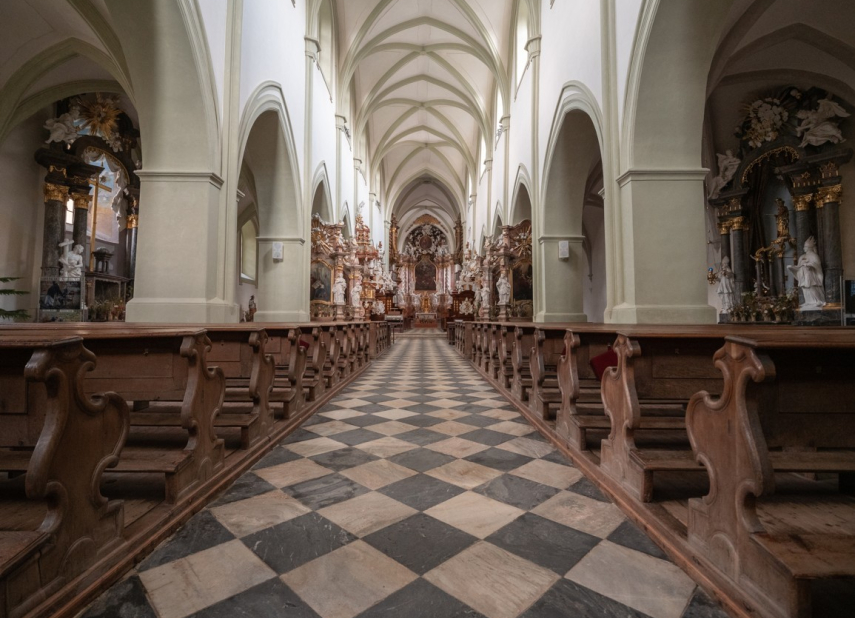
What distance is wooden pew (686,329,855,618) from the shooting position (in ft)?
3.79

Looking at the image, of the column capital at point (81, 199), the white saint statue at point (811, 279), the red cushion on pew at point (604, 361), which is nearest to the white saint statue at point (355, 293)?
the column capital at point (81, 199)

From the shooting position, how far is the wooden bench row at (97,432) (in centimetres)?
122

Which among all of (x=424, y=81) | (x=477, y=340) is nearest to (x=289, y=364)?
(x=477, y=340)

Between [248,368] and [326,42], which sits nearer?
[248,368]

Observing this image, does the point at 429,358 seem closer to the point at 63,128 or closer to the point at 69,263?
the point at 69,263

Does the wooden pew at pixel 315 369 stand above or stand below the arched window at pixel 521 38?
below

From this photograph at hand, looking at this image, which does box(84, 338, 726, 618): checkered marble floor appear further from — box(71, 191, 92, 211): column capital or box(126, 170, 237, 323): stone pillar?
box(71, 191, 92, 211): column capital

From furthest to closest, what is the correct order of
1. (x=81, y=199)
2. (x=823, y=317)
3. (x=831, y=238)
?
(x=81, y=199)
(x=831, y=238)
(x=823, y=317)

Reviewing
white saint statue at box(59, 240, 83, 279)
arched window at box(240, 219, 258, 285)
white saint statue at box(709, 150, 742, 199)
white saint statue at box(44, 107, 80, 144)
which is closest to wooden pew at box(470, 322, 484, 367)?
white saint statue at box(709, 150, 742, 199)

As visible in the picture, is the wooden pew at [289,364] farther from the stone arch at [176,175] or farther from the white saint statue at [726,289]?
the white saint statue at [726,289]

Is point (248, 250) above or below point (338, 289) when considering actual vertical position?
above

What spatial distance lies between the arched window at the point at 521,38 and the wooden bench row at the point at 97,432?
403 inches

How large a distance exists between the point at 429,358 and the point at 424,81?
1244 centimetres

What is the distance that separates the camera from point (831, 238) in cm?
783
